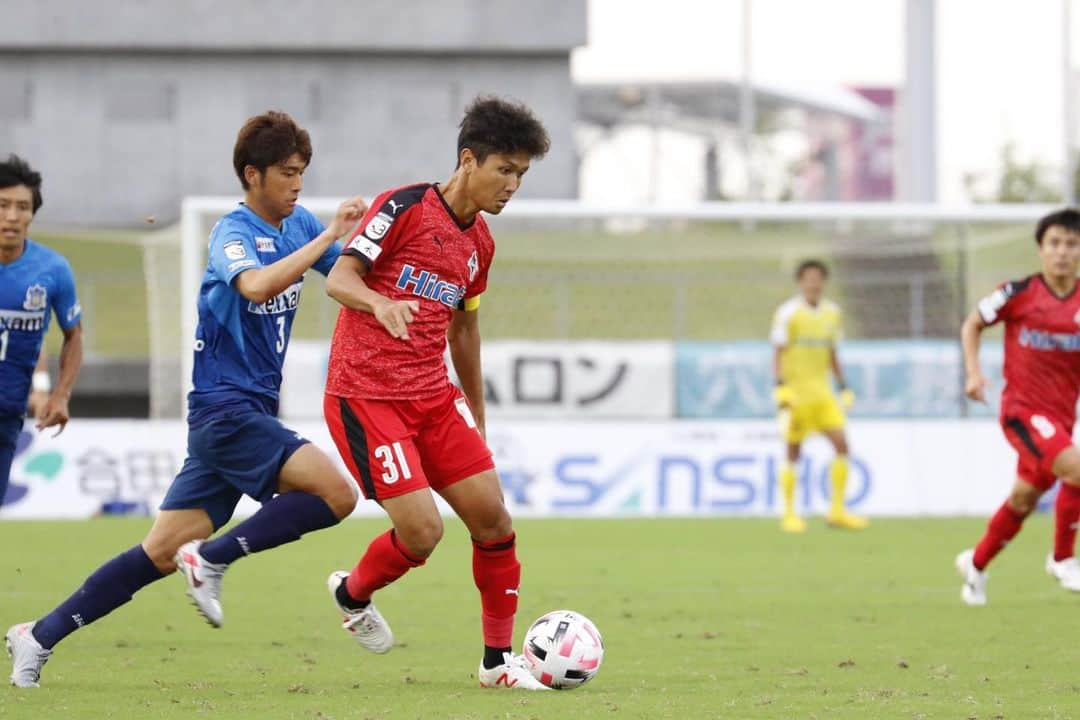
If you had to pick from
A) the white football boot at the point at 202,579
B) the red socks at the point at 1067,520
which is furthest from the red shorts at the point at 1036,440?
the white football boot at the point at 202,579

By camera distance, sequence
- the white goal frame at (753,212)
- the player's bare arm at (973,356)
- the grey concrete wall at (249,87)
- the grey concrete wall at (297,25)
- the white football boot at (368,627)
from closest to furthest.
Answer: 1. the white football boot at (368,627)
2. the player's bare arm at (973,356)
3. the white goal frame at (753,212)
4. the grey concrete wall at (297,25)
5. the grey concrete wall at (249,87)

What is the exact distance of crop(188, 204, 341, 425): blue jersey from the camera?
6.75m

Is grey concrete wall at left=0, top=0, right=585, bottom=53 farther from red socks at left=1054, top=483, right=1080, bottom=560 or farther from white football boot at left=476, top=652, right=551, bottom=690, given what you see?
white football boot at left=476, top=652, right=551, bottom=690

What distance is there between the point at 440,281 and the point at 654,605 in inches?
152

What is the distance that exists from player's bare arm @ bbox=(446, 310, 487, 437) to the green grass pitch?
109cm

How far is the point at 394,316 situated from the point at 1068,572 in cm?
517

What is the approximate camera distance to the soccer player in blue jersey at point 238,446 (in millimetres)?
6629

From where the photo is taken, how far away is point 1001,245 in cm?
1973

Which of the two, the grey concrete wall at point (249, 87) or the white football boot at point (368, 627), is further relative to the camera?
the grey concrete wall at point (249, 87)

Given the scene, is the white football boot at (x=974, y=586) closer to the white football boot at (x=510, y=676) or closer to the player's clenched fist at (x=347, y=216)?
the white football boot at (x=510, y=676)

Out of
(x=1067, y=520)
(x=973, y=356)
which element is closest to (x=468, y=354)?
(x=973, y=356)

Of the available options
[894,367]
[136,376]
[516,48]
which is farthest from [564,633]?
[516,48]

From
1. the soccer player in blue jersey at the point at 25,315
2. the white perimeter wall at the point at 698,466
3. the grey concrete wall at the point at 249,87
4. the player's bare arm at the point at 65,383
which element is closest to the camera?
the soccer player in blue jersey at the point at 25,315

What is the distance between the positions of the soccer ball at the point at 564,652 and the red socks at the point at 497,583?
0.43 ft
